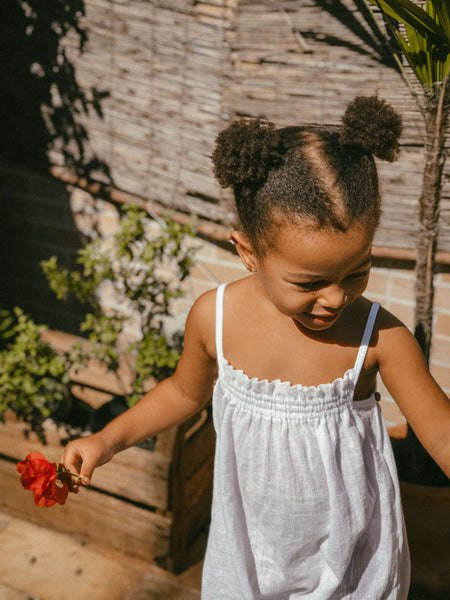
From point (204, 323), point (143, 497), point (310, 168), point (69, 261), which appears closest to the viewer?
point (310, 168)

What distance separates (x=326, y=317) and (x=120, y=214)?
2004 millimetres

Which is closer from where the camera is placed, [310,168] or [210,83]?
[310,168]

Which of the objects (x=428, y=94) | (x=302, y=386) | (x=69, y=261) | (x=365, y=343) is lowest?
(x=69, y=261)

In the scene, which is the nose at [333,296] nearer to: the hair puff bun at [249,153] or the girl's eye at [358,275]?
the girl's eye at [358,275]

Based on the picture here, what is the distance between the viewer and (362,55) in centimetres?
229

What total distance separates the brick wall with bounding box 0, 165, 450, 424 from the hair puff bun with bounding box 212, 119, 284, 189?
4.82 ft

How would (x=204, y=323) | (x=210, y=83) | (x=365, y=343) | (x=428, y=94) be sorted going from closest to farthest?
(x=365, y=343)
(x=204, y=323)
(x=428, y=94)
(x=210, y=83)

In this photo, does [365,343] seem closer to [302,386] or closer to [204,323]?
[302,386]

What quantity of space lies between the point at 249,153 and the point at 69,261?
7.57ft

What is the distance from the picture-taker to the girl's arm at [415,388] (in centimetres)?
136

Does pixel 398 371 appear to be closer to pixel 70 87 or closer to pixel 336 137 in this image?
pixel 336 137

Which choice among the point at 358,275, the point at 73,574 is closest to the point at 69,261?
the point at 73,574

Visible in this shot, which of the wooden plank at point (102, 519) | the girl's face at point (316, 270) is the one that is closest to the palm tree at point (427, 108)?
the girl's face at point (316, 270)

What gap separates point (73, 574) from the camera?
2.46m
